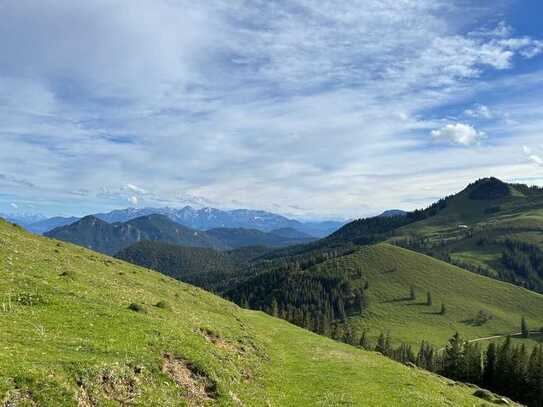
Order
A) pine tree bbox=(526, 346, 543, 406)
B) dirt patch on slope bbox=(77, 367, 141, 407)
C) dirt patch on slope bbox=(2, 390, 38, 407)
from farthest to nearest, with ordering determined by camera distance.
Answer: pine tree bbox=(526, 346, 543, 406) → dirt patch on slope bbox=(77, 367, 141, 407) → dirt patch on slope bbox=(2, 390, 38, 407)

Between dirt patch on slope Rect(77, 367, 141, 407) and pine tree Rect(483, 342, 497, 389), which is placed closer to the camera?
dirt patch on slope Rect(77, 367, 141, 407)

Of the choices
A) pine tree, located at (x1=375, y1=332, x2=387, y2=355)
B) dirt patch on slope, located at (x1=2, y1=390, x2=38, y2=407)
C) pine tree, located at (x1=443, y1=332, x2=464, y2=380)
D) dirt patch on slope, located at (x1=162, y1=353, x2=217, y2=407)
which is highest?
dirt patch on slope, located at (x1=2, y1=390, x2=38, y2=407)

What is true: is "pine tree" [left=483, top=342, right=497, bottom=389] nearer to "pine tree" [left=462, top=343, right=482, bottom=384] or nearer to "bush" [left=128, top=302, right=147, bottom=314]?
"pine tree" [left=462, top=343, right=482, bottom=384]

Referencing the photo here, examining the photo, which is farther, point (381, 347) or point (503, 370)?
point (381, 347)

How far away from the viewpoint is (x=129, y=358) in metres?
20.6

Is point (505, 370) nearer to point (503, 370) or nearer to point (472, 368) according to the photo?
point (503, 370)

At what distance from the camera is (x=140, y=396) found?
1858 centimetres

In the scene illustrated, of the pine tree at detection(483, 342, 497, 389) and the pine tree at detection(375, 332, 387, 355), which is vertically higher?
the pine tree at detection(483, 342, 497, 389)

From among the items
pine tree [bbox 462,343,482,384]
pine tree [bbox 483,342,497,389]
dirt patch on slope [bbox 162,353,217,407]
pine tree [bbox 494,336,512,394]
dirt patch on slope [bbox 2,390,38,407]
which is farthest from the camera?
pine tree [bbox 462,343,482,384]

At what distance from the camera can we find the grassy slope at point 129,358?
17.2 m

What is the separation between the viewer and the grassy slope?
17219 mm

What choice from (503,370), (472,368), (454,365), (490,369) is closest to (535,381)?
(503,370)

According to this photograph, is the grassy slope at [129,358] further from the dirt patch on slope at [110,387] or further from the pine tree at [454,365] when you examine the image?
the pine tree at [454,365]

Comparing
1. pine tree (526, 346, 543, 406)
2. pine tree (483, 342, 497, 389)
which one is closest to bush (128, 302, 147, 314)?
pine tree (526, 346, 543, 406)
